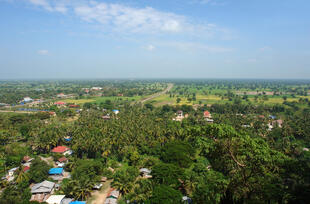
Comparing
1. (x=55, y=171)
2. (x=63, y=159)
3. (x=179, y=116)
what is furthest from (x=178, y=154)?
(x=179, y=116)

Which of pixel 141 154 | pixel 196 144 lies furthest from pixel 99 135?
pixel 196 144

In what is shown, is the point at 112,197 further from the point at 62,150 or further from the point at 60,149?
the point at 60,149

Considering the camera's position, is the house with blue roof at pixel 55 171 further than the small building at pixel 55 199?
Yes

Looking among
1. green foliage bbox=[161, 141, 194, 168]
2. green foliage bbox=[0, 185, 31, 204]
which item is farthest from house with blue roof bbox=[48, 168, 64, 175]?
green foliage bbox=[161, 141, 194, 168]

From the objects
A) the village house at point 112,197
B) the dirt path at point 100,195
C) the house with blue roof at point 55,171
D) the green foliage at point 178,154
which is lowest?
the dirt path at point 100,195

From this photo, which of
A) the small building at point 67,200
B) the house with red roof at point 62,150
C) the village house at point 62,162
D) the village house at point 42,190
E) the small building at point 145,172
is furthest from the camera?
the house with red roof at point 62,150

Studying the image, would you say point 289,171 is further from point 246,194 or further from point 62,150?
point 62,150

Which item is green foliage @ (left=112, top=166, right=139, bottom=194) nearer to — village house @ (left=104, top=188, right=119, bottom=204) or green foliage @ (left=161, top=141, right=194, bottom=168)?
village house @ (left=104, top=188, right=119, bottom=204)

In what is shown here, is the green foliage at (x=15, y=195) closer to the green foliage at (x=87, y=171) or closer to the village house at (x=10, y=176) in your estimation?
the village house at (x=10, y=176)

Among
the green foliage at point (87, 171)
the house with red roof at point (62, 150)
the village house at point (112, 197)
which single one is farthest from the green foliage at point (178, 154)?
the house with red roof at point (62, 150)
